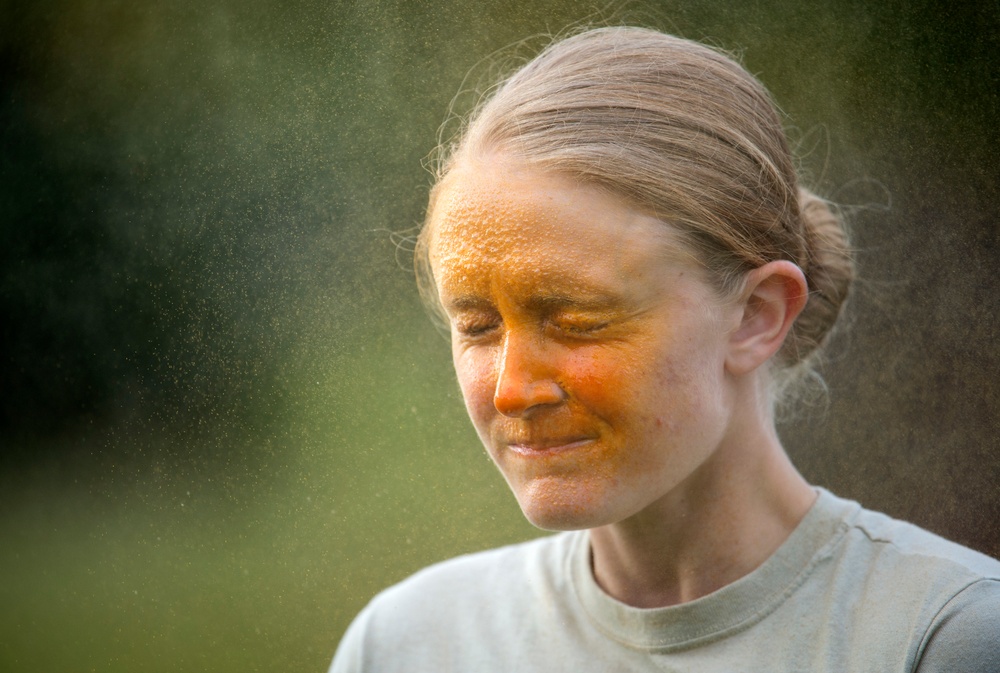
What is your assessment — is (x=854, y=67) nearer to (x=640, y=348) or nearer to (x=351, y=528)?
(x=640, y=348)

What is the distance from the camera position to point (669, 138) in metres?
0.70

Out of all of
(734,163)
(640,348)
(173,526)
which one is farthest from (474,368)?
(173,526)

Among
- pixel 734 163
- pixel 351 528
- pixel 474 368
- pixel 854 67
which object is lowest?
pixel 351 528

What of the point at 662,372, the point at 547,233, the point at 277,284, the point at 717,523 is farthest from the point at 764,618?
the point at 277,284


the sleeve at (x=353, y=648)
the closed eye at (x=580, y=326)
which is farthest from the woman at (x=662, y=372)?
the sleeve at (x=353, y=648)

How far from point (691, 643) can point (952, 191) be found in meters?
0.44

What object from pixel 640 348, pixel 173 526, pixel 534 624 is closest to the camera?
pixel 640 348

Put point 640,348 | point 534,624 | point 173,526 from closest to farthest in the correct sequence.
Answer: point 640,348
point 534,624
point 173,526

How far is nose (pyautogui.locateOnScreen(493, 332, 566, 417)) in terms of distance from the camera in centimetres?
67

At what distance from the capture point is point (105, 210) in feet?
3.02

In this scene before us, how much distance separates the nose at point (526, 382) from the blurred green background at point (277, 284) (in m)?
0.30

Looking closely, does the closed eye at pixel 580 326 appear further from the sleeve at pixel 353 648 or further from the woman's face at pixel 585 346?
the sleeve at pixel 353 648

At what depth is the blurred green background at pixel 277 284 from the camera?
2.93 feet

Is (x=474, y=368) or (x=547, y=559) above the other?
(x=474, y=368)
